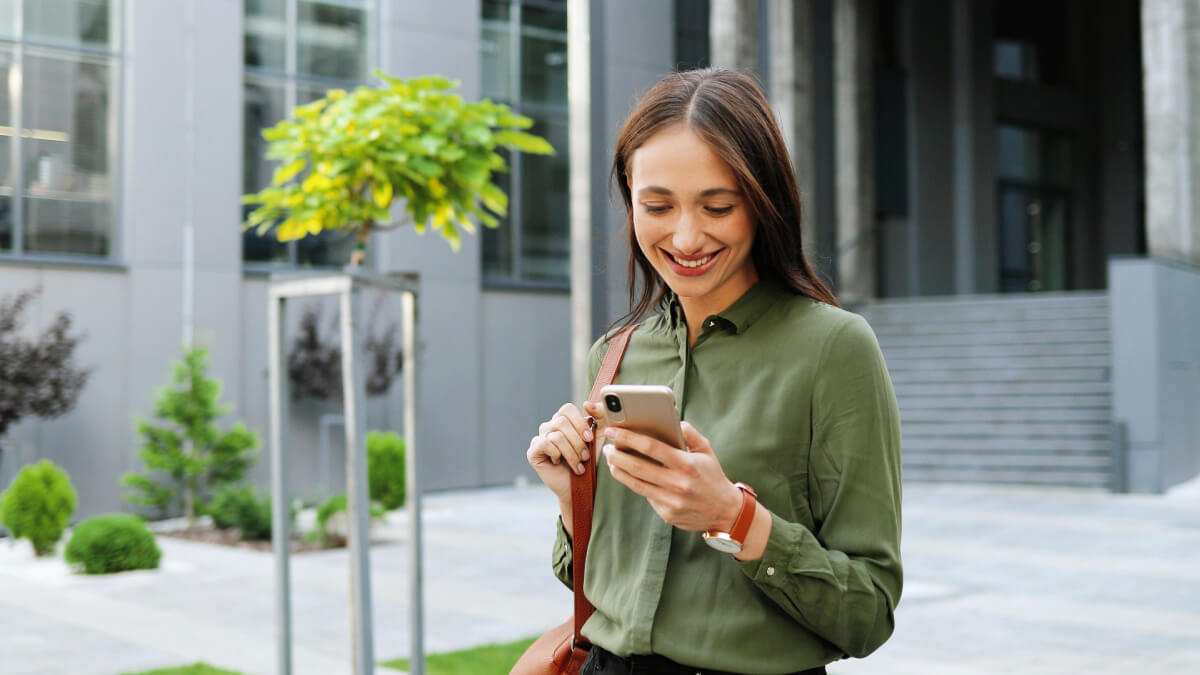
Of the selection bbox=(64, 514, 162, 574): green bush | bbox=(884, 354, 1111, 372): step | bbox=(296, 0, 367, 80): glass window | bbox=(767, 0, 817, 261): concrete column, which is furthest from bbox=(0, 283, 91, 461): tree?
bbox=(884, 354, 1111, 372): step

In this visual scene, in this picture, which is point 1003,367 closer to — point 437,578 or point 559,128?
point 559,128

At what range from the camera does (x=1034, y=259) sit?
101ft

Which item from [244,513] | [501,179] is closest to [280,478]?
[244,513]

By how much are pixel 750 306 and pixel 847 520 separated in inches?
15.4

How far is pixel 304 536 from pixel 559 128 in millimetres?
10082

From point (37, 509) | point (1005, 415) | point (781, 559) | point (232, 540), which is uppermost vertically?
point (781, 559)

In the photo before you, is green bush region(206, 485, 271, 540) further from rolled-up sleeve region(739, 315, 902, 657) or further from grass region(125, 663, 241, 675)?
rolled-up sleeve region(739, 315, 902, 657)

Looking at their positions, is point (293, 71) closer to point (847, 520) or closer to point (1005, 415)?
point (1005, 415)

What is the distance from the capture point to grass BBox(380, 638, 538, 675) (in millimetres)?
7215

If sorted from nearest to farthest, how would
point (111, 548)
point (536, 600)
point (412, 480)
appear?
point (412, 480) < point (536, 600) < point (111, 548)

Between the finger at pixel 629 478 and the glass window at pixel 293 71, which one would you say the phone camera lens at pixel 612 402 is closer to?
the finger at pixel 629 478

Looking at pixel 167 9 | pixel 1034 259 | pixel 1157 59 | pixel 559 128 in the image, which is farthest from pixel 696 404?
pixel 1034 259

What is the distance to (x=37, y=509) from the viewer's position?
44.1 feet

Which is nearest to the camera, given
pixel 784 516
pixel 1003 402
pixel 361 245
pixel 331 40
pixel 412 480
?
pixel 784 516
